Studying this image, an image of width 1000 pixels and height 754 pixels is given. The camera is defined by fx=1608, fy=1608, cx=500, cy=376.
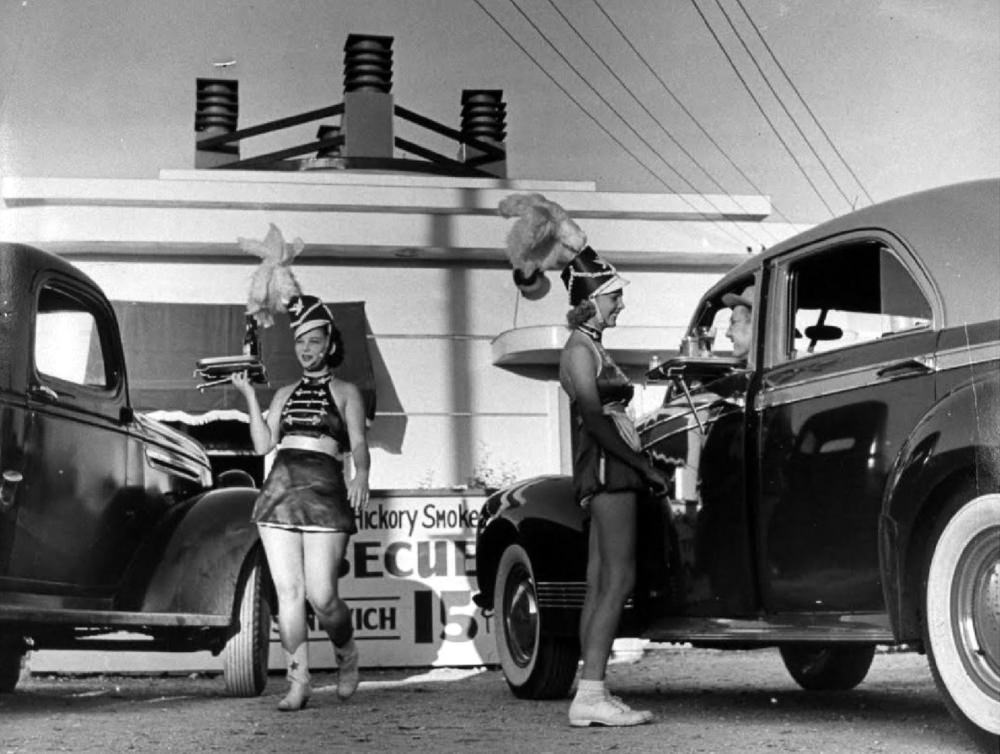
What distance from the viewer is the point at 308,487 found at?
277 inches

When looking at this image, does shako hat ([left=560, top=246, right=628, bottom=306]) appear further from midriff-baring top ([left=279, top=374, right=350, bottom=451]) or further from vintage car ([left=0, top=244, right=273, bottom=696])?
vintage car ([left=0, top=244, right=273, bottom=696])

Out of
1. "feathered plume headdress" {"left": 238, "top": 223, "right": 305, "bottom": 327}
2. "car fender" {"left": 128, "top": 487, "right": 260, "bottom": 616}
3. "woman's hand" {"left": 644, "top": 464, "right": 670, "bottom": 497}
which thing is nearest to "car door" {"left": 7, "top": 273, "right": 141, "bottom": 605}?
"car fender" {"left": 128, "top": 487, "right": 260, "bottom": 616}

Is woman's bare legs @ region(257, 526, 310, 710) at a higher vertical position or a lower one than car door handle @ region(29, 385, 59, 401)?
lower

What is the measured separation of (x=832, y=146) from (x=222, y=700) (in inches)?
151

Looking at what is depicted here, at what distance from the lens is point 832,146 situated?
7.21m

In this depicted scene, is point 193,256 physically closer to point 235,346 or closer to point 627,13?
point 235,346

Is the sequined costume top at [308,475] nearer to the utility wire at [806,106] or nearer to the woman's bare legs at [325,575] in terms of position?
the woman's bare legs at [325,575]

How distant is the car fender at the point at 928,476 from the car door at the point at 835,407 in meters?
0.18

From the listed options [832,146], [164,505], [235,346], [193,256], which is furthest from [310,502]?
[193,256]

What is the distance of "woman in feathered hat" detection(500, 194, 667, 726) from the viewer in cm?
605

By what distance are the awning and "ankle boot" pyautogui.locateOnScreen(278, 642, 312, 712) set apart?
654cm

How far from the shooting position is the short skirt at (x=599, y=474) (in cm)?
→ 618

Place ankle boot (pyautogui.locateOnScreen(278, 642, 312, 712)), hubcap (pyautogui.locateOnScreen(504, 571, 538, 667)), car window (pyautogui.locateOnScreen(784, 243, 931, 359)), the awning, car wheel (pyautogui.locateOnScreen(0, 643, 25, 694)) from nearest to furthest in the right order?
car window (pyautogui.locateOnScreen(784, 243, 931, 359)), ankle boot (pyautogui.locateOnScreen(278, 642, 312, 712)), hubcap (pyautogui.locateOnScreen(504, 571, 538, 667)), car wheel (pyautogui.locateOnScreen(0, 643, 25, 694)), the awning

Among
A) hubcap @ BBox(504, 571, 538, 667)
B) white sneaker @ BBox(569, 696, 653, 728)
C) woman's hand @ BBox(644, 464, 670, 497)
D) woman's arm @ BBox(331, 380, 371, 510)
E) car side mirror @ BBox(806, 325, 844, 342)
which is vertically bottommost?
white sneaker @ BBox(569, 696, 653, 728)
